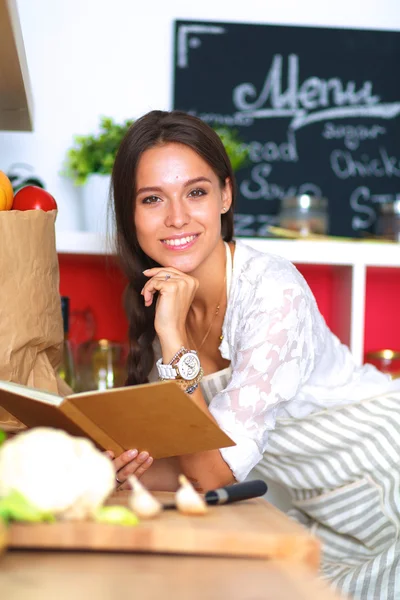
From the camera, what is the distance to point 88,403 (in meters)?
0.78

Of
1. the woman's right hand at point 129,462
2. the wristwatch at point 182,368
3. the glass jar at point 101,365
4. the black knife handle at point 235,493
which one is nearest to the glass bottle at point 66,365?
the glass jar at point 101,365

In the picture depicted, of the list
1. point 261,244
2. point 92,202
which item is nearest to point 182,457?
point 261,244

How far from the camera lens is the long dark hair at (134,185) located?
1455mm

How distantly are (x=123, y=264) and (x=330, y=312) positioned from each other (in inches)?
36.3

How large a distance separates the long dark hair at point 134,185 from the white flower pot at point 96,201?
1.40 ft

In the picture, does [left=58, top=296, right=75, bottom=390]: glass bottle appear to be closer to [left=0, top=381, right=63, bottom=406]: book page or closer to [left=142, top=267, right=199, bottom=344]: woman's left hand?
[left=142, top=267, right=199, bottom=344]: woman's left hand

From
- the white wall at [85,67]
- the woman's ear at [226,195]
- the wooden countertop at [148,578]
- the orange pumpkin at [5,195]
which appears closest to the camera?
the wooden countertop at [148,578]

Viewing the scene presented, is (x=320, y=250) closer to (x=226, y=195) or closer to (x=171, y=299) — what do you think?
(x=226, y=195)

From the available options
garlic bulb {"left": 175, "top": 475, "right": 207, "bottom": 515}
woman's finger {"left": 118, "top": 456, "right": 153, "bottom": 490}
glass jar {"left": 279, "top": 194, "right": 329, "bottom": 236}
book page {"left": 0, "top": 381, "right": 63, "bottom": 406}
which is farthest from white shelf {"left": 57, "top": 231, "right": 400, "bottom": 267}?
garlic bulb {"left": 175, "top": 475, "right": 207, "bottom": 515}

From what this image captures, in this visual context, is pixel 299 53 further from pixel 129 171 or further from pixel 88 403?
pixel 88 403

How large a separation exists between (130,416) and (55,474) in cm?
26

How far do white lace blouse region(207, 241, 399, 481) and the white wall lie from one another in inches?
34.3

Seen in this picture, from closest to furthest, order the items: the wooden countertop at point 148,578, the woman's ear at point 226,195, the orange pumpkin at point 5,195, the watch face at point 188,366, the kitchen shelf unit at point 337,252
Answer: the wooden countertop at point 148,578 → the orange pumpkin at point 5,195 → the watch face at point 188,366 → the woman's ear at point 226,195 → the kitchen shelf unit at point 337,252

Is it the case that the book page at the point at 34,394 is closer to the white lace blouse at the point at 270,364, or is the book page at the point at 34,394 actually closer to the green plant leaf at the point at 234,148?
the white lace blouse at the point at 270,364
